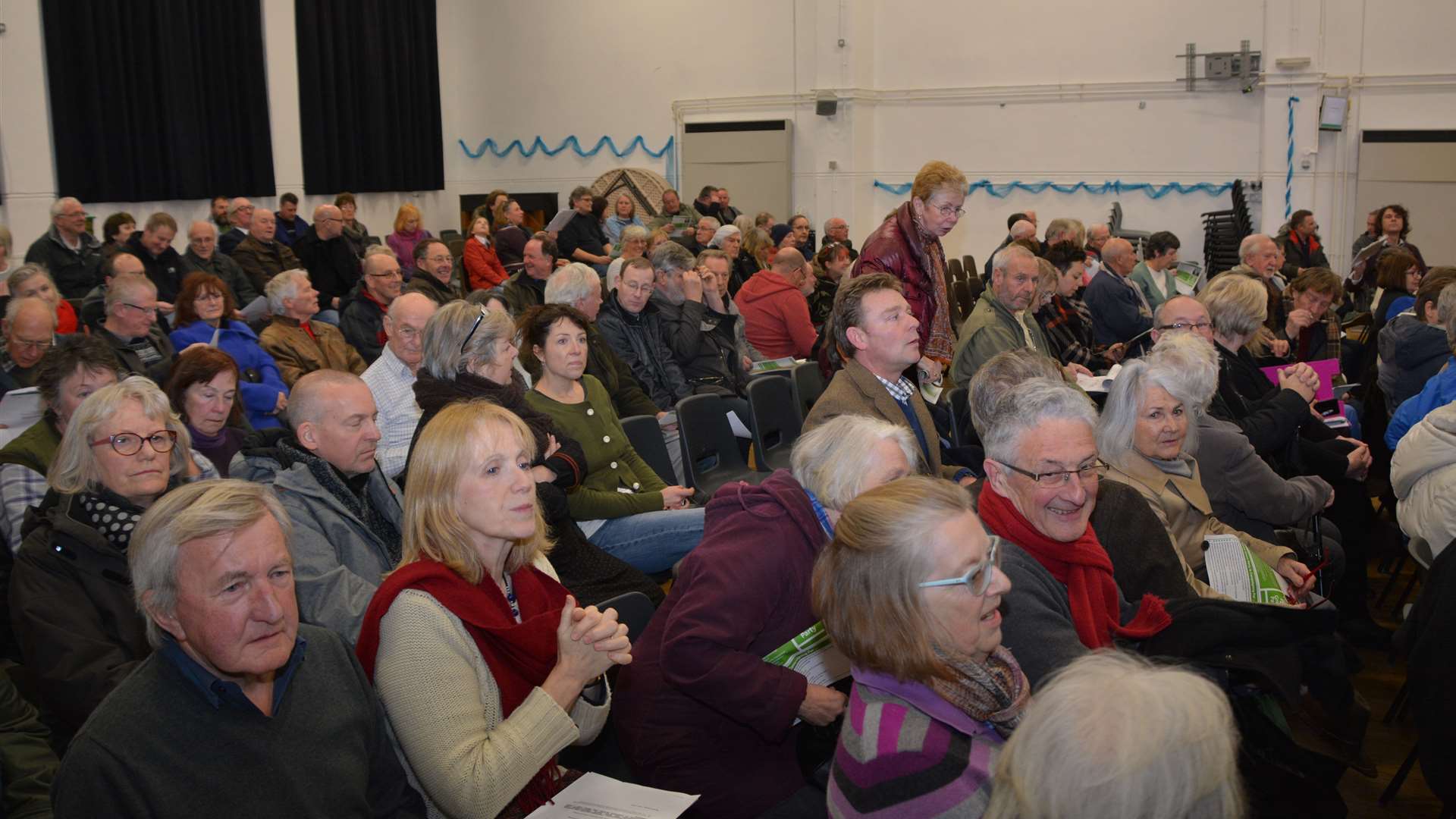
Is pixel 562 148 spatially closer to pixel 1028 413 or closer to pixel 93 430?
pixel 93 430

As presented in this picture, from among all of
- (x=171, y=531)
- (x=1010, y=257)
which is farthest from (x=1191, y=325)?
(x=171, y=531)

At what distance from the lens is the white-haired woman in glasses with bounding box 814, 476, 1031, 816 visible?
164 cm

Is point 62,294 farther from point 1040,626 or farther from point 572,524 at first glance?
point 1040,626

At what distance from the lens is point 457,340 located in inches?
142

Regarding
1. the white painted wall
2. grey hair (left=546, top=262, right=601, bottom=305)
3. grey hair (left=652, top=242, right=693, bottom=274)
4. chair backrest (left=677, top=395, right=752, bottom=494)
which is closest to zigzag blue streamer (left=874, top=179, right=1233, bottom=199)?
the white painted wall

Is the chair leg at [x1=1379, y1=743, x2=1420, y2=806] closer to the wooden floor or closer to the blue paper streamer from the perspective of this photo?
the wooden floor

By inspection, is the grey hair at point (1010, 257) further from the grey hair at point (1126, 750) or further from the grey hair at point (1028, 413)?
the grey hair at point (1126, 750)

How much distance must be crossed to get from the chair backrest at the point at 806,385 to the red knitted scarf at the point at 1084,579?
274 cm

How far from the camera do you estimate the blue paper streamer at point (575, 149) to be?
15.2 meters

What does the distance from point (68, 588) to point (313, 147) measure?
39.0ft

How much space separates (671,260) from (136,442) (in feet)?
12.1

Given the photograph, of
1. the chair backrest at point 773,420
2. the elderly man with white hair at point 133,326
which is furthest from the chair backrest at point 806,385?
the elderly man with white hair at point 133,326

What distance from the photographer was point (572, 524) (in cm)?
339

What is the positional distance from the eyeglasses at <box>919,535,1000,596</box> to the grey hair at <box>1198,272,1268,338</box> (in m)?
3.10
